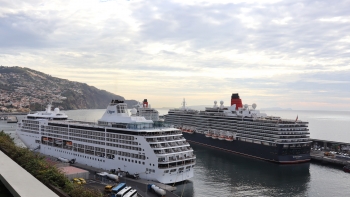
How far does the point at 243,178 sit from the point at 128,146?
16.1 m

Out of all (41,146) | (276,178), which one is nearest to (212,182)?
(276,178)

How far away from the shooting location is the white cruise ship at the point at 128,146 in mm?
30172

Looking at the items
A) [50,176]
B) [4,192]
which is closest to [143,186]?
[50,176]

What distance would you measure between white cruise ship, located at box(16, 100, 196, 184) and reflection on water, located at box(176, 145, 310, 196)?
2975 mm

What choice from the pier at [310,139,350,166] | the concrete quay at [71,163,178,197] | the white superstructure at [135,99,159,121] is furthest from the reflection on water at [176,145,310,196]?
the white superstructure at [135,99,159,121]

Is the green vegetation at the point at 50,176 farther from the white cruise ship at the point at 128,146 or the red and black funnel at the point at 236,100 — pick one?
the red and black funnel at the point at 236,100

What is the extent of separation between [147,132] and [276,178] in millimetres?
19631

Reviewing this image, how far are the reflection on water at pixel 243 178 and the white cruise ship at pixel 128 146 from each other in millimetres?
2975

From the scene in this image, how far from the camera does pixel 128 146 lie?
32.3 metres

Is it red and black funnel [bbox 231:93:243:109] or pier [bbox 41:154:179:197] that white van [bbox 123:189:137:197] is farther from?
red and black funnel [bbox 231:93:243:109]

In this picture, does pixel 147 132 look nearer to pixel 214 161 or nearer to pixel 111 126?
pixel 111 126

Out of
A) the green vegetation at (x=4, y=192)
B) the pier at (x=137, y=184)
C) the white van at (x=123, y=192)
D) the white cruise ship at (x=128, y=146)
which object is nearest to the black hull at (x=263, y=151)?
the white cruise ship at (x=128, y=146)

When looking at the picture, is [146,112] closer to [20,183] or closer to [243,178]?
[243,178]

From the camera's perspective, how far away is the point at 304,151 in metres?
48.7
